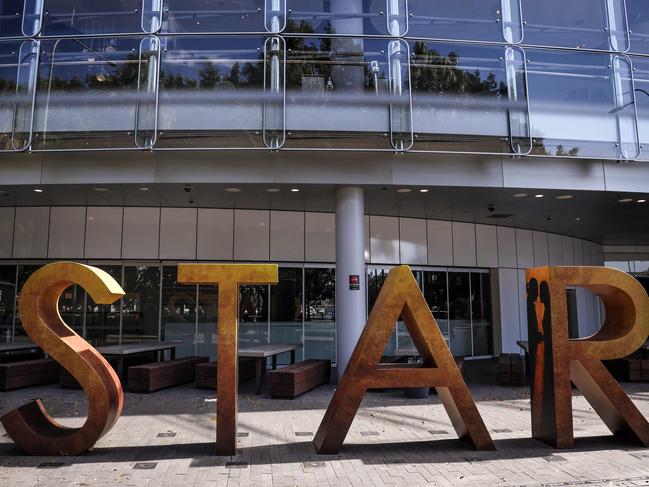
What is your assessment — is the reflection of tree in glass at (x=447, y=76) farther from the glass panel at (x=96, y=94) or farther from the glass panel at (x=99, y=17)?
the glass panel at (x=99, y=17)

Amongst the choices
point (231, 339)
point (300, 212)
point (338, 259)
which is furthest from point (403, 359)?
point (231, 339)

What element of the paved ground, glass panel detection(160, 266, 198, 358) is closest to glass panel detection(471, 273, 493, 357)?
the paved ground

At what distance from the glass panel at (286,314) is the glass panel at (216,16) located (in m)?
6.90

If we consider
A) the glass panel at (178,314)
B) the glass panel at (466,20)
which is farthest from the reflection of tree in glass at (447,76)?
the glass panel at (178,314)

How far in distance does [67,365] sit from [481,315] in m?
14.3

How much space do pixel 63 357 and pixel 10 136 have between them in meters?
6.75

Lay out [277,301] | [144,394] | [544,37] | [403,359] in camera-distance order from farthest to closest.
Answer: [277,301]
[403,359]
[544,37]
[144,394]

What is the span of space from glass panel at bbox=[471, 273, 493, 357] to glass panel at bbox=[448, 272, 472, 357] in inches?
9.3

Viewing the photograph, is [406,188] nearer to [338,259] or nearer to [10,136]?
[338,259]

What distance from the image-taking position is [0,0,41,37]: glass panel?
459 inches

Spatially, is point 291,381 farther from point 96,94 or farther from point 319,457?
point 96,94

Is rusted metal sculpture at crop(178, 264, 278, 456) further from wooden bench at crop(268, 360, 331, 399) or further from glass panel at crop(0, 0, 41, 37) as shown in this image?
glass panel at crop(0, 0, 41, 37)

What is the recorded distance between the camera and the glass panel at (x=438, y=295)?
56.1 ft

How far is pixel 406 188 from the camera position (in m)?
12.1
